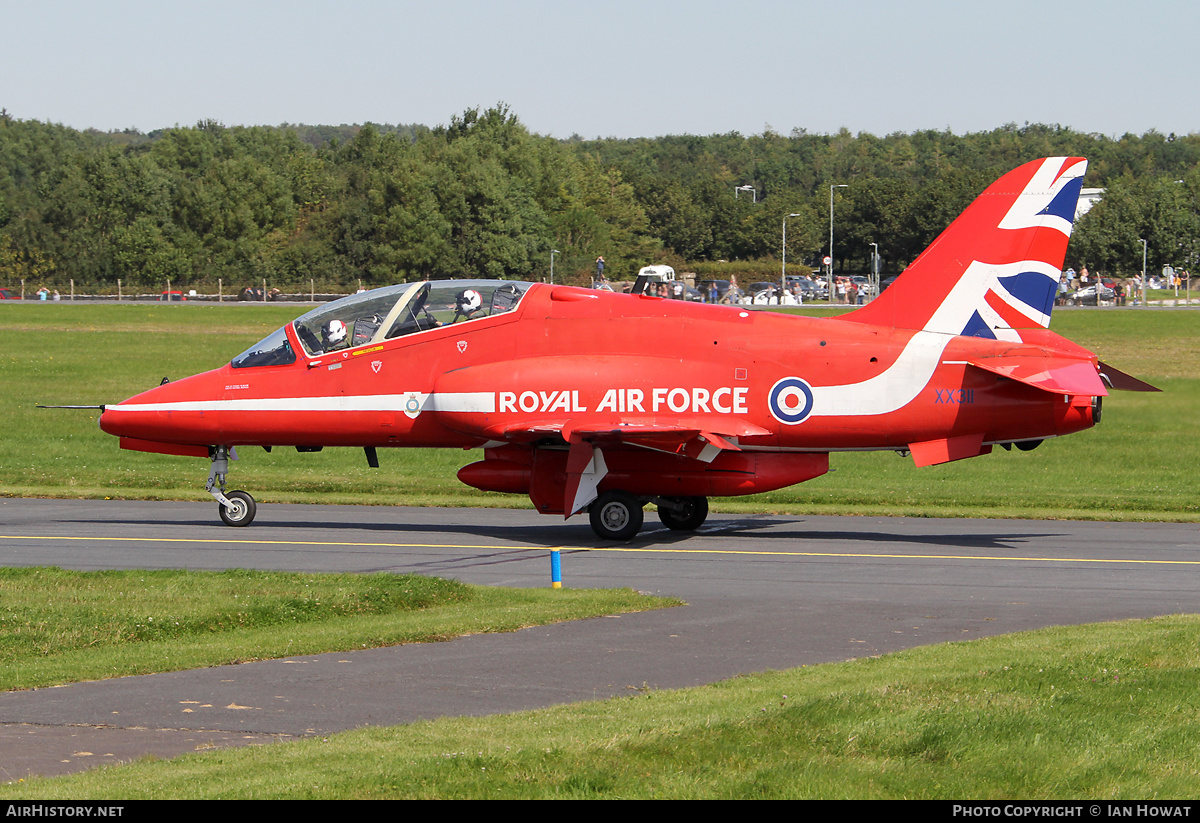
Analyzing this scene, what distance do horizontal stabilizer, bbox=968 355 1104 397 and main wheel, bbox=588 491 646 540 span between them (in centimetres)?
551

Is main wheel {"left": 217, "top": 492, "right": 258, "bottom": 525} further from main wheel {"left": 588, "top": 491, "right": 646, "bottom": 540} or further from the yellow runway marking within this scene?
main wheel {"left": 588, "top": 491, "right": 646, "bottom": 540}

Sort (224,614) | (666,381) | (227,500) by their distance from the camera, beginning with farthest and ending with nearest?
(227,500)
(666,381)
(224,614)

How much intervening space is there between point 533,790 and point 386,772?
3.09 ft

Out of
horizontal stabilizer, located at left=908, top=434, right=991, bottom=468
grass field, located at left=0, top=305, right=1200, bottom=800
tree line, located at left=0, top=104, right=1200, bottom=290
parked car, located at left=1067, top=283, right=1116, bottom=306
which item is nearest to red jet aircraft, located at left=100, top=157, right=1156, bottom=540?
horizontal stabilizer, located at left=908, top=434, right=991, bottom=468

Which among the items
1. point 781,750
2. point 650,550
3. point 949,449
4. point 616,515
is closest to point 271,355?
point 616,515

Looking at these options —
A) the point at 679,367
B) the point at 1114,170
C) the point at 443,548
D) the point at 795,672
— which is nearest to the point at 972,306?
the point at 679,367

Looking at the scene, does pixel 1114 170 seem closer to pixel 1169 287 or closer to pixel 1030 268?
pixel 1169 287

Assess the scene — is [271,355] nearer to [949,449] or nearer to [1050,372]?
[949,449]

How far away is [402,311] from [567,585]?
6551 mm

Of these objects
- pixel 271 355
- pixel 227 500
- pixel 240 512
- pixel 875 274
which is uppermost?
pixel 875 274

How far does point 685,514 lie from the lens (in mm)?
21578

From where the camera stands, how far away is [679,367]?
66.4 ft

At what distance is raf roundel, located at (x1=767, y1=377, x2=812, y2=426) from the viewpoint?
1995 centimetres
